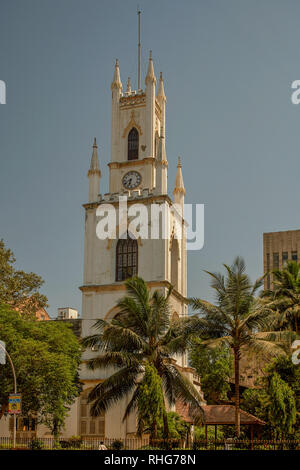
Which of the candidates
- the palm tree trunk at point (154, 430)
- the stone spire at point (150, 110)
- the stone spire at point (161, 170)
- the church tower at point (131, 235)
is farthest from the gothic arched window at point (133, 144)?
the palm tree trunk at point (154, 430)

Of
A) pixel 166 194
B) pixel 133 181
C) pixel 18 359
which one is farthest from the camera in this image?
pixel 133 181

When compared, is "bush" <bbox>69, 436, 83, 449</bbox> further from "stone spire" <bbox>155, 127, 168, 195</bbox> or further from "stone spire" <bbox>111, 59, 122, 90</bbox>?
"stone spire" <bbox>111, 59, 122, 90</bbox>

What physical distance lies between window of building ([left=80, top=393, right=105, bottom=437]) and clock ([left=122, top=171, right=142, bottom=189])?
1651 centimetres

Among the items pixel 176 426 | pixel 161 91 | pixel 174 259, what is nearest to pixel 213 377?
pixel 174 259

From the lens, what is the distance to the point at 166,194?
166 feet

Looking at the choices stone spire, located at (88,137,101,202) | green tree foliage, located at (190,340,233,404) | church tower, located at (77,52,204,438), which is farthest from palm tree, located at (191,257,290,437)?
green tree foliage, located at (190,340,233,404)

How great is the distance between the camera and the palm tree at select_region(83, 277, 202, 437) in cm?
3544

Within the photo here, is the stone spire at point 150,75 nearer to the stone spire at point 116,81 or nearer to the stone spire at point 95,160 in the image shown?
the stone spire at point 116,81

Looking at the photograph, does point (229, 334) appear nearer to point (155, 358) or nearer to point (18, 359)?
point (155, 358)

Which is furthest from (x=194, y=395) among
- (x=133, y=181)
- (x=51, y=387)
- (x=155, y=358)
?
(x=133, y=181)

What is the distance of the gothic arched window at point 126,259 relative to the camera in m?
50.9

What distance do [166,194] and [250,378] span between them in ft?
52.0

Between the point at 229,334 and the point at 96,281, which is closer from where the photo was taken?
the point at 229,334

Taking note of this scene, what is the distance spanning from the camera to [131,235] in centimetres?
5125
